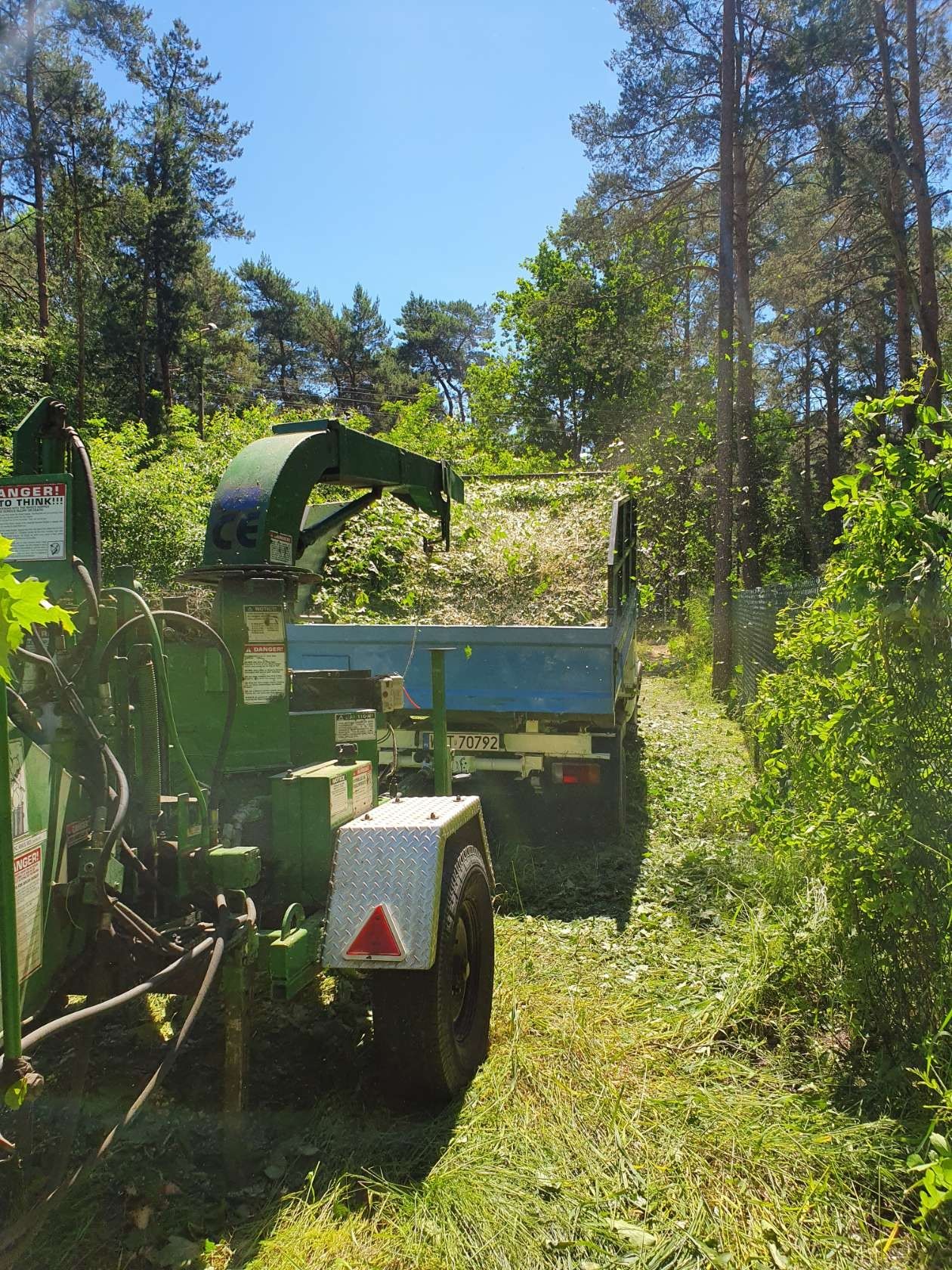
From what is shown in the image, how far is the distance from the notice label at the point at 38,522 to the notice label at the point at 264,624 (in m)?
0.74

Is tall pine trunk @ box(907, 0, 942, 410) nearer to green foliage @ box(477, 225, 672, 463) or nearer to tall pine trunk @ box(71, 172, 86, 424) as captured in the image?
green foliage @ box(477, 225, 672, 463)

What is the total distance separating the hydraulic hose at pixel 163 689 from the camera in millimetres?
2791

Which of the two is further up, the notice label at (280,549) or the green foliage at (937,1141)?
the notice label at (280,549)

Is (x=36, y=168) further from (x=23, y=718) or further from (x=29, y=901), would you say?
(x=29, y=901)

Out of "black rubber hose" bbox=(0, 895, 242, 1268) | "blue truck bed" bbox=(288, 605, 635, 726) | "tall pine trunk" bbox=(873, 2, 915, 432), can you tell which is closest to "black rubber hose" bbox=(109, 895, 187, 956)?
"black rubber hose" bbox=(0, 895, 242, 1268)

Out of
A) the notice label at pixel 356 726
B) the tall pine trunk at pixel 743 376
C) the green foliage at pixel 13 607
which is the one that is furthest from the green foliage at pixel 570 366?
the green foliage at pixel 13 607

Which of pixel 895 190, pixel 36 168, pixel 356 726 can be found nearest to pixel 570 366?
pixel 895 190

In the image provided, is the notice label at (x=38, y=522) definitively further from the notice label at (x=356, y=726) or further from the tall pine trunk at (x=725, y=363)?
the tall pine trunk at (x=725, y=363)

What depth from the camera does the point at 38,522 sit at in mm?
2816

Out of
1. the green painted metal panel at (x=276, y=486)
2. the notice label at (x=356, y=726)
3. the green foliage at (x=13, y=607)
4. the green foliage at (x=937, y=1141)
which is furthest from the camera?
the notice label at (x=356, y=726)

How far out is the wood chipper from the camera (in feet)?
8.41

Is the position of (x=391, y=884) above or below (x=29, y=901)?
below

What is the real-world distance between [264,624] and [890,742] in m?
2.27

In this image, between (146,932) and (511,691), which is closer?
(146,932)
